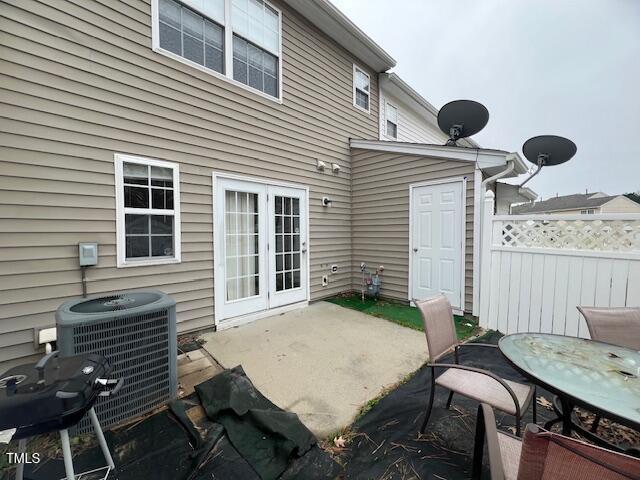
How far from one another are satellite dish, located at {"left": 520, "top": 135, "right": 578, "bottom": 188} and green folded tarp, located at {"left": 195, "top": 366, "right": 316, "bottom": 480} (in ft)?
16.9

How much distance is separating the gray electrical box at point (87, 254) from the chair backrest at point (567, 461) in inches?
148

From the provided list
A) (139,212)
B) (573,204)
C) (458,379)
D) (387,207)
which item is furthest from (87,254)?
(573,204)

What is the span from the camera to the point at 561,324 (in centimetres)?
342

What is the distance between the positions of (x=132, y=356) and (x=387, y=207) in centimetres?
474

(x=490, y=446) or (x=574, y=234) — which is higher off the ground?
(x=574, y=234)

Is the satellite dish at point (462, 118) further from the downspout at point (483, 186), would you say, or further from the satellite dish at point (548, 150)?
the downspout at point (483, 186)

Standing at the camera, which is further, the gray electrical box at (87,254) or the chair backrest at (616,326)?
the gray electrical box at (87,254)

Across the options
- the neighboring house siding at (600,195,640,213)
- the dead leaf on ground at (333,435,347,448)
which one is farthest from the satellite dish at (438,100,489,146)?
the neighboring house siding at (600,195,640,213)

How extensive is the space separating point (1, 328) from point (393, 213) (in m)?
5.55

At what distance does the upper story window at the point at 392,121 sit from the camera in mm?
7465

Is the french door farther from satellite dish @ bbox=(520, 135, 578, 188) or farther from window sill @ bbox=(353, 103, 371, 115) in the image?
satellite dish @ bbox=(520, 135, 578, 188)

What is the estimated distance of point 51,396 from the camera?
1223mm

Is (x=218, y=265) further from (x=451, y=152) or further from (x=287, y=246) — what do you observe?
(x=451, y=152)

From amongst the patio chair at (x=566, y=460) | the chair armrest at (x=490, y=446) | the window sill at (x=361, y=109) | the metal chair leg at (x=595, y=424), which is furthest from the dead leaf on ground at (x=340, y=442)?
the window sill at (x=361, y=109)
